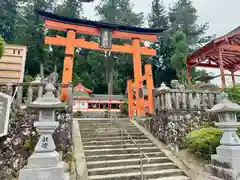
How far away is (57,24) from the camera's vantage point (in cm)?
885

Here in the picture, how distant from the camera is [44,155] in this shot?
3580 millimetres

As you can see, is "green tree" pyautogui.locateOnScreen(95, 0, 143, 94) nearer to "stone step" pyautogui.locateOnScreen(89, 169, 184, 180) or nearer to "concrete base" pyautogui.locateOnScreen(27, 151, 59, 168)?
"stone step" pyautogui.locateOnScreen(89, 169, 184, 180)

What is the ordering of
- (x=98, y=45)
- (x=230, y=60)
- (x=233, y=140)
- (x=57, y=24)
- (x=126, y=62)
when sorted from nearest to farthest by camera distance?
(x=233, y=140), (x=57, y=24), (x=98, y=45), (x=230, y=60), (x=126, y=62)

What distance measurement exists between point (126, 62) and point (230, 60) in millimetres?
12985

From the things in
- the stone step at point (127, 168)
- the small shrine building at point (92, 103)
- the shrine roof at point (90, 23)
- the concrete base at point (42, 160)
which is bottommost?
the stone step at point (127, 168)

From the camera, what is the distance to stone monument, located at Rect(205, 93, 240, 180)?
3.93 metres

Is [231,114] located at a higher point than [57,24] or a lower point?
lower

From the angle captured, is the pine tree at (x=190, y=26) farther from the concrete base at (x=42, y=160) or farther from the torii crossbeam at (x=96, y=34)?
the concrete base at (x=42, y=160)

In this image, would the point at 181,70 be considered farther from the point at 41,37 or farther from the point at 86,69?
the point at 41,37

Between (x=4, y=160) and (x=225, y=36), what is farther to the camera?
(x=225, y=36)

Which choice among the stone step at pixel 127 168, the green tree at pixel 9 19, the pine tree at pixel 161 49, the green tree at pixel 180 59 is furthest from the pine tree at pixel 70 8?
the stone step at pixel 127 168

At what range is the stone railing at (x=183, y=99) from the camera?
6.18 meters

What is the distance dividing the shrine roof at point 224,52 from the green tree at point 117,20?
11.8 metres

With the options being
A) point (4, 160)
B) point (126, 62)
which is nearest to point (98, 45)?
point (4, 160)
